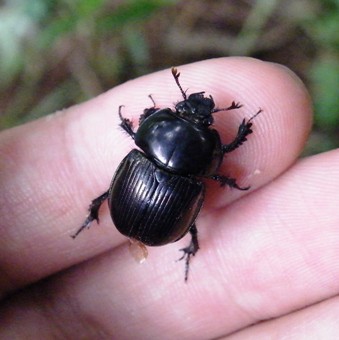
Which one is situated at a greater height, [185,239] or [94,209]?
[94,209]

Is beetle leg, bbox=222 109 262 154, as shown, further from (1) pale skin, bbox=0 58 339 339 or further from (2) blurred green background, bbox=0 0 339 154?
(2) blurred green background, bbox=0 0 339 154

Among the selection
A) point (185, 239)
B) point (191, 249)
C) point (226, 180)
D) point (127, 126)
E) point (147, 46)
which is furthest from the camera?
point (147, 46)

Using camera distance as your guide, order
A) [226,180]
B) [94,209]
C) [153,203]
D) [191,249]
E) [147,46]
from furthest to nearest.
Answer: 1. [147,46]
2. [191,249]
3. [94,209]
4. [226,180]
5. [153,203]

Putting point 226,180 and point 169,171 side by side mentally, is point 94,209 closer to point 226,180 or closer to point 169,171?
point 169,171

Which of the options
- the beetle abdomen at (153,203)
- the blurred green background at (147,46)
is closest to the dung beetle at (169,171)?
the beetle abdomen at (153,203)

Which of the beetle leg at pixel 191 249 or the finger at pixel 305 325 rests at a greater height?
the beetle leg at pixel 191 249

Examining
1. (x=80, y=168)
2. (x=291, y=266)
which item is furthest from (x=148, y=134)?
(x=291, y=266)

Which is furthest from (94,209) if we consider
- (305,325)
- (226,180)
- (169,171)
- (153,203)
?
(305,325)

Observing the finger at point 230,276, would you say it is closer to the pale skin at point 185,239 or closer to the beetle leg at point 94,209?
the pale skin at point 185,239
